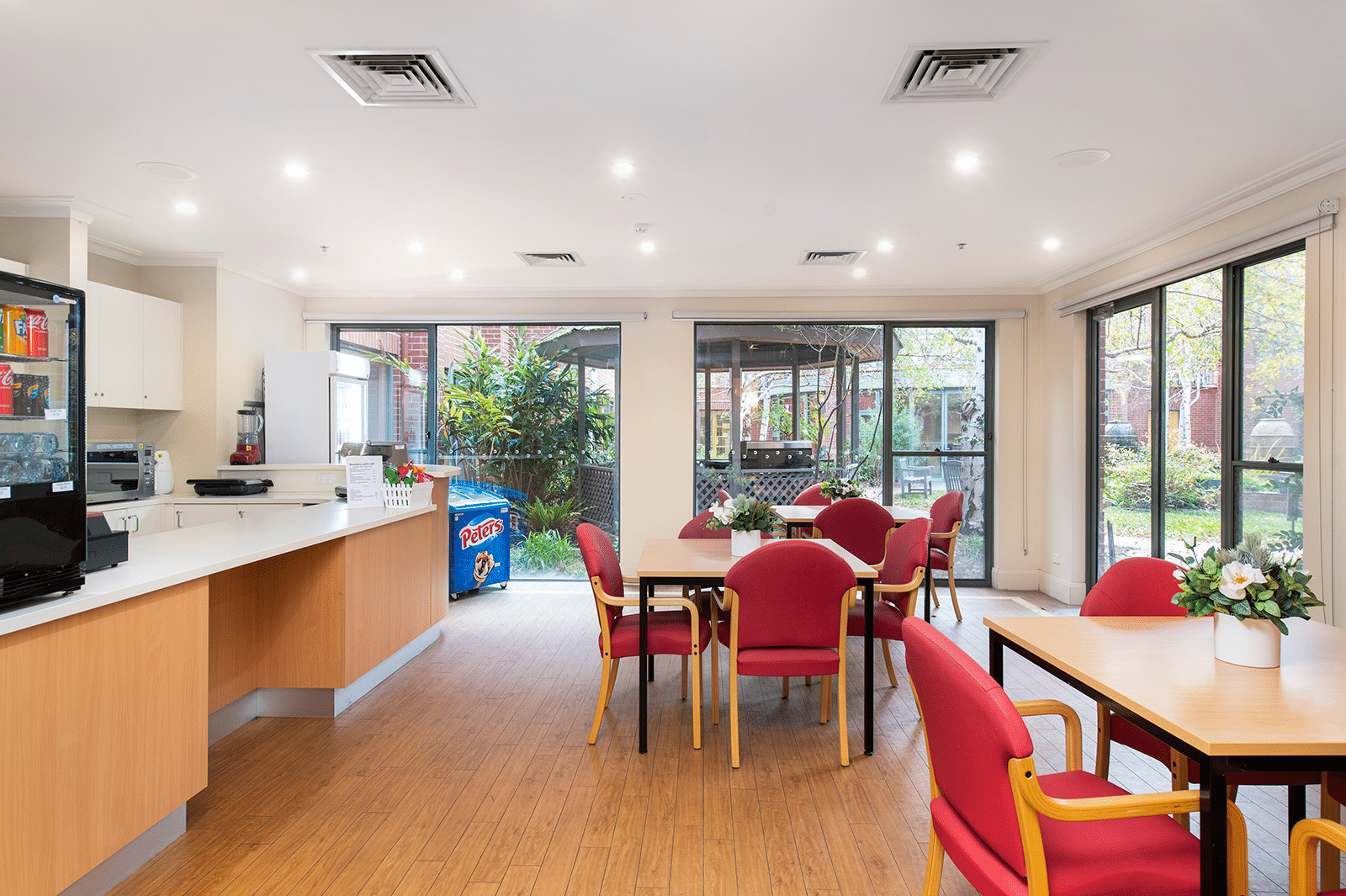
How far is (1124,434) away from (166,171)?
6.42 m

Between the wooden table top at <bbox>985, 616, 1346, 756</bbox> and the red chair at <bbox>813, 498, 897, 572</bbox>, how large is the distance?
2.46 m

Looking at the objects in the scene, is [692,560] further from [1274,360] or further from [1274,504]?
[1274,360]

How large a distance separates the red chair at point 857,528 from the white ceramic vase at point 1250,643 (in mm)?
2934

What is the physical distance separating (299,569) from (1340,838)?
356 cm

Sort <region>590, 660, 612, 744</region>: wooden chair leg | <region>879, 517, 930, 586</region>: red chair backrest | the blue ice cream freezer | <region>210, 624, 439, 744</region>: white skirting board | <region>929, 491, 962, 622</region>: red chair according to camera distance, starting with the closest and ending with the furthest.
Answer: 1. <region>590, 660, 612, 744</region>: wooden chair leg
2. <region>210, 624, 439, 744</region>: white skirting board
3. <region>879, 517, 930, 586</region>: red chair backrest
4. <region>929, 491, 962, 622</region>: red chair
5. the blue ice cream freezer

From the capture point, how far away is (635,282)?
20.1 feet

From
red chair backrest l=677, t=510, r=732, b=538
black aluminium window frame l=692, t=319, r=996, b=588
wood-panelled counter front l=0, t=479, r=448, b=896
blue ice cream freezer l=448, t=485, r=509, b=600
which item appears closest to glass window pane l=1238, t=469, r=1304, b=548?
black aluminium window frame l=692, t=319, r=996, b=588

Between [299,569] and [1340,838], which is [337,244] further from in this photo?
[1340,838]

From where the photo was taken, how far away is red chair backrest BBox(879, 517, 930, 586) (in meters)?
3.34

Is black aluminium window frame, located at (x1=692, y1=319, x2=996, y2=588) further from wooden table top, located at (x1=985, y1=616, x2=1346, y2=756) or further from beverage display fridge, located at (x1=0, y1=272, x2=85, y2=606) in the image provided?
beverage display fridge, located at (x1=0, y1=272, x2=85, y2=606)

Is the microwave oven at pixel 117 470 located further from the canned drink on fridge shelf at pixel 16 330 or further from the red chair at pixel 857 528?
the red chair at pixel 857 528

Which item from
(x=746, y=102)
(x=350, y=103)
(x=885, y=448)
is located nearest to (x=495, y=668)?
(x=350, y=103)

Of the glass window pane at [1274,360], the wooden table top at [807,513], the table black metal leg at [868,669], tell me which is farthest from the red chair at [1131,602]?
the wooden table top at [807,513]

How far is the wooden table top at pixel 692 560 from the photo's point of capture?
2.99m
